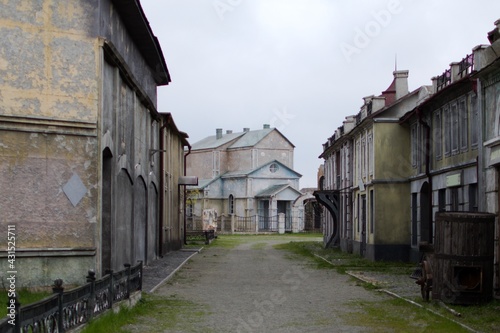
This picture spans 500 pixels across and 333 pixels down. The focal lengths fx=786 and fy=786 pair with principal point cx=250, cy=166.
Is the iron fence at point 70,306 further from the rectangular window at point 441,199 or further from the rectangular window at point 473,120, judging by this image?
the rectangular window at point 441,199

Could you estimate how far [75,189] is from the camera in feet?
51.6

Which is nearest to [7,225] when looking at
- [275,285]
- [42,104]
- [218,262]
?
[42,104]

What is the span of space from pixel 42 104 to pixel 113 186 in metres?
3.16

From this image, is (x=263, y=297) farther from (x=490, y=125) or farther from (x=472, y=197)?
(x=472, y=197)

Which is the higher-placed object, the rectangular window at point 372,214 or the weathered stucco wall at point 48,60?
the weathered stucco wall at point 48,60

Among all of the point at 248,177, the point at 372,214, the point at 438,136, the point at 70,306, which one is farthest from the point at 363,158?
the point at 248,177

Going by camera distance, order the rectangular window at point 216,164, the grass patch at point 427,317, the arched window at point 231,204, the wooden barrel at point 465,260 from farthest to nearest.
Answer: the rectangular window at point 216,164 < the arched window at point 231,204 < the wooden barrel at point 465,260 < the grass patch at point 427,317

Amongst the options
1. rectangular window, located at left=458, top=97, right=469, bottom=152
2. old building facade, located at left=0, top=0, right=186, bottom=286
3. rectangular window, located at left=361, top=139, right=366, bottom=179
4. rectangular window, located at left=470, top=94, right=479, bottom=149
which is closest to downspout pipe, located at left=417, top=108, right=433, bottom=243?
rectangular window, located at left=458, top=97, right=469, bottom=152

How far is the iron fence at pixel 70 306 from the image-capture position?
7.90 meters

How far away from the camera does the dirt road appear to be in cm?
1283

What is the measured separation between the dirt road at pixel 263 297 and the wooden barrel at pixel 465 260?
1774 millimetres

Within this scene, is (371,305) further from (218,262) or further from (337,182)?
(337,182)

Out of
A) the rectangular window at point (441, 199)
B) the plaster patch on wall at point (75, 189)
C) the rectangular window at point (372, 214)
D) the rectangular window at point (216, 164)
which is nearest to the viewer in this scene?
the plaster patch on wall at point (75, 189)

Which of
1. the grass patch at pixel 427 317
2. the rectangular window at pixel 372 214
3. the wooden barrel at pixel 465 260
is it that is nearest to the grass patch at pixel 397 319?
the grass patch at pixel 427 317
